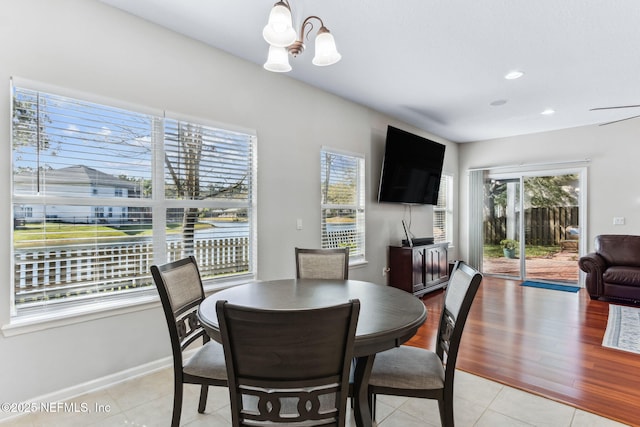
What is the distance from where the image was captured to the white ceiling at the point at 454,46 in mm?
2328

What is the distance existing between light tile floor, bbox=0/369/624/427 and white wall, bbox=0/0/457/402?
0.64 ft

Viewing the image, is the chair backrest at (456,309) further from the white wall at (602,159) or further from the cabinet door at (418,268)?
the white wall at (602,159)

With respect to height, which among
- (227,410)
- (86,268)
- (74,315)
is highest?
(86,268)

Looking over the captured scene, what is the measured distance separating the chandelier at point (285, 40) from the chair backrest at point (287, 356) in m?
1.32

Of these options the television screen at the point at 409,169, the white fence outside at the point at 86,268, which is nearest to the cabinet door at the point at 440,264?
the television screen at the point at 409,169

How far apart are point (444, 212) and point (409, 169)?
6.99ft

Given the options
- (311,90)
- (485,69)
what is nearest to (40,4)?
(311,90)

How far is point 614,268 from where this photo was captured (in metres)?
4.59

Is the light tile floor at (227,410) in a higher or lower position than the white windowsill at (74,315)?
lower

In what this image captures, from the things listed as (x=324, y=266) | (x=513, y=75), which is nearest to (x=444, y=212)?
(x=513, y=75)

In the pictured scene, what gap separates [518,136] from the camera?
20.2 ft

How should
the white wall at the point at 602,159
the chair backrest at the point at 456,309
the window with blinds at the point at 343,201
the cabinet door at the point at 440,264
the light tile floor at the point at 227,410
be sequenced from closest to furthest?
the chair backrest at the point at 456,309 < the light tile floor at the point at 227,410 < the window with blinds at the point at 343,201 < the white wall at the point at 602,159 < the cabinet door at the point at 440,264

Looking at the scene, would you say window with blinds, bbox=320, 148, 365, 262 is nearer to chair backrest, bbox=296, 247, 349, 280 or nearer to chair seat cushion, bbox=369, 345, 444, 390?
chair backrest, bbox=296, 247, 349, 280

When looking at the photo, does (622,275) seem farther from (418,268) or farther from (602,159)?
(418,268)
